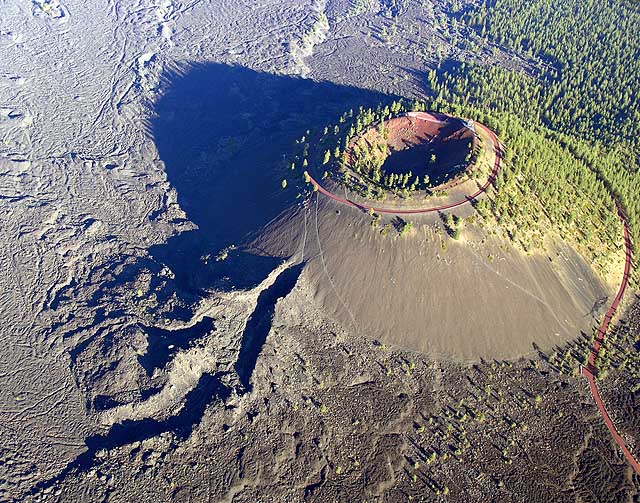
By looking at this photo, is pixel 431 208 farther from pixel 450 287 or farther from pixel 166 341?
pixel 166 341

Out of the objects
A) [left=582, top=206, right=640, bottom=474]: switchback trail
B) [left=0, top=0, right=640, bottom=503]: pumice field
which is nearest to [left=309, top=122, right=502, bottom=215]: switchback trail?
[left=0, top=0, right=640, bottom=503]: pumice field

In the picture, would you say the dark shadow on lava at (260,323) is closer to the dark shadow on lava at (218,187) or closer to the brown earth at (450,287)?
the dark shadow on lava at (218,187)

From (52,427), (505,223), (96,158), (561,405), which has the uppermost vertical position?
(505,223)

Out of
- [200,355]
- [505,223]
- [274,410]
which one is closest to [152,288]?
[200,355]

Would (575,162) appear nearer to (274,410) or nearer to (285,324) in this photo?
(285,324)

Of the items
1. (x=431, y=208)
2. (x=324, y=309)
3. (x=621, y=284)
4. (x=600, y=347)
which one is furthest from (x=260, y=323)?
(x=621, y=284)
